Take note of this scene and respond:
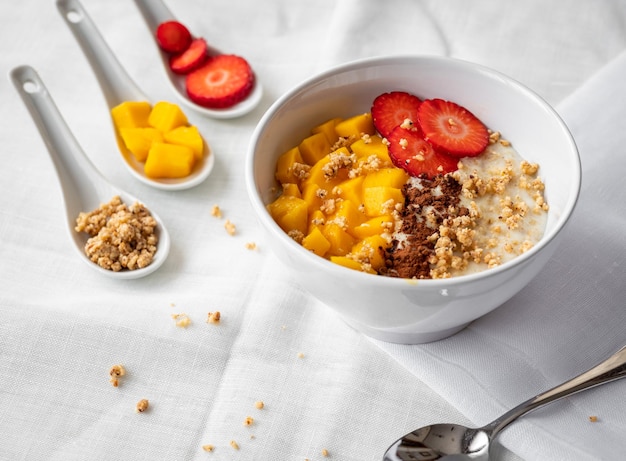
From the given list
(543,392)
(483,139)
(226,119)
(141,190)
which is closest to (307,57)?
(226,119)

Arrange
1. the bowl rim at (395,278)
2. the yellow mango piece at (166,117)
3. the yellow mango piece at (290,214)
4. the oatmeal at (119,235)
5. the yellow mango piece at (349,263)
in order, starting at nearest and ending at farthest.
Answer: the bowl rim at (395,278) → the yellow mango piece at (349,263) → the yellow mango piece at (290,214) → the oatmeal at (119,235) → the yellow mango piece at (166,117)

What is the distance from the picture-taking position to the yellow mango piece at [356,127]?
1.57 meters

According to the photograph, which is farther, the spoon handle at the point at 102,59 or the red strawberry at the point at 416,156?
the spoon handle at the point at 102,59

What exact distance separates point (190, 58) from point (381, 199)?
927 millimetres

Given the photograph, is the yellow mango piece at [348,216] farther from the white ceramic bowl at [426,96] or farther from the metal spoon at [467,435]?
the metal spoon at [467,435]

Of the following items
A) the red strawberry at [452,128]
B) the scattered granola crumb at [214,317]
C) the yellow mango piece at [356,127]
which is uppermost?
the red strawberry at [452,128]

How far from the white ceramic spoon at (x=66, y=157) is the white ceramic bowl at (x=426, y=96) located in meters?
0.44

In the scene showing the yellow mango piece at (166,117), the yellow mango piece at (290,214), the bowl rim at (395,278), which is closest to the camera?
the bowl rim at (395,278)

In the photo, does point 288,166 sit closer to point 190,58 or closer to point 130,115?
point 130,115

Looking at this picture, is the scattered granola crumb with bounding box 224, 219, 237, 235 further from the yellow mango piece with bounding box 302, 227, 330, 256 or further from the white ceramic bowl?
the yellow mango piece with bounding box 302, 227, 330, 256

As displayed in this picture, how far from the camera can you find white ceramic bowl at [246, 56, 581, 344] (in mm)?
1222

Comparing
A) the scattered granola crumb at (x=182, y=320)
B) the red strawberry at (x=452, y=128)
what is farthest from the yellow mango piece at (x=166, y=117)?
the red strawberry at (x=452, y=128)

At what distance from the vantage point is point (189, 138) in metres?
1.87

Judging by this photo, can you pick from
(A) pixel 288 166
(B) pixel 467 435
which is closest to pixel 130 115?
(A) pixel 288 166
